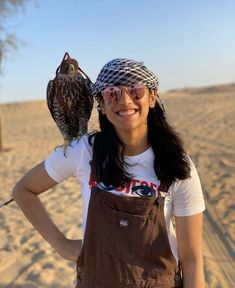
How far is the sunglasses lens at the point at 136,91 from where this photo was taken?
5.96ft

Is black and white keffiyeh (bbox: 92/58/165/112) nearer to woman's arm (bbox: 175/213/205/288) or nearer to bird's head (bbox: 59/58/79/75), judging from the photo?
bird's head (bbox: 59/58/79/75)

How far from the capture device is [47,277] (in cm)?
453

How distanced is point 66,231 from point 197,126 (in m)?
13.8

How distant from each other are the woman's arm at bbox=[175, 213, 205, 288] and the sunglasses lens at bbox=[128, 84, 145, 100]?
0.52 meters

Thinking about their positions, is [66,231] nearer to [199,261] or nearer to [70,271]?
[70,271]

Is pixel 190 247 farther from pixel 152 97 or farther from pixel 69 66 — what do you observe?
pixel 69 66

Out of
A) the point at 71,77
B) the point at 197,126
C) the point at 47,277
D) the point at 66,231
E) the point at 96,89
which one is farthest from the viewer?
the point at 197,126

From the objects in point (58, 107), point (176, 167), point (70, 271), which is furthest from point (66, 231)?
point (176, 167)

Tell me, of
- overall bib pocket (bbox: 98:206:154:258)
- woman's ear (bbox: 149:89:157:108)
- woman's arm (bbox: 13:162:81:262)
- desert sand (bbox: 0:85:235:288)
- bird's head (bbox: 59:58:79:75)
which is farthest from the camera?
desert sand (bbox: 0:85:235:288)

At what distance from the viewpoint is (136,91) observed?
6.00 ft

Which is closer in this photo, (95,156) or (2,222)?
(95,156)

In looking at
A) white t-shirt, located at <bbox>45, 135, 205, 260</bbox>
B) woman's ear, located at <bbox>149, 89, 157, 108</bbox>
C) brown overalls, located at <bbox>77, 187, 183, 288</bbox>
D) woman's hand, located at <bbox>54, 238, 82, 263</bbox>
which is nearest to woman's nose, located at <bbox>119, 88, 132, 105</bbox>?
woman's ear, located at <bbox>149, 89, 157, 108</bbox>

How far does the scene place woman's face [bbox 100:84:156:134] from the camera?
183 cm

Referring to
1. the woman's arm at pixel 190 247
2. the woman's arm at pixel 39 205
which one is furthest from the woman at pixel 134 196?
the woman's arm at pixel 39 205
